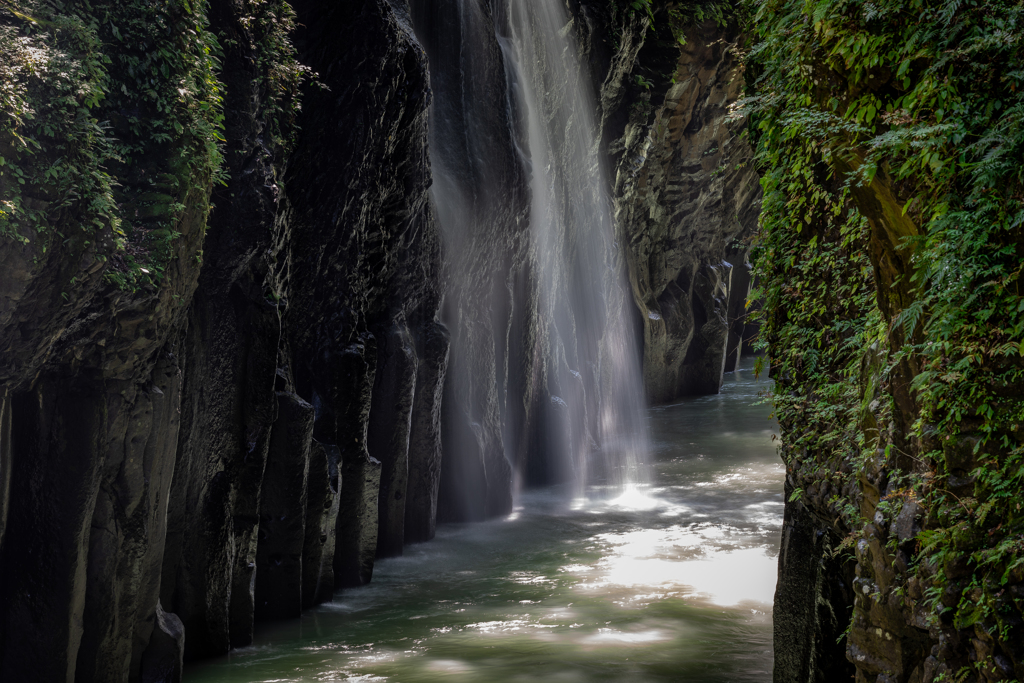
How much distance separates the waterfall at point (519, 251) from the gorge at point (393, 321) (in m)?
0.10

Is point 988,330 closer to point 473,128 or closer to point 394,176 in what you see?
point 394,176

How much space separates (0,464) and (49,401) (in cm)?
58

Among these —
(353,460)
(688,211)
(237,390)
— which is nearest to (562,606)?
(353,460)

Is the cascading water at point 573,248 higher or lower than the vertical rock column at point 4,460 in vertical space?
higher

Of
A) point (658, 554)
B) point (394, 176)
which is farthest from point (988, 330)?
point (658, 554)

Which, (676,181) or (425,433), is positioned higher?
(676,181)

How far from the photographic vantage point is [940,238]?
3.65 meters

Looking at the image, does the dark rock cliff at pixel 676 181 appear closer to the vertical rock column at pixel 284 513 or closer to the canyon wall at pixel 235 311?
the canyon wall at pixel 235 311

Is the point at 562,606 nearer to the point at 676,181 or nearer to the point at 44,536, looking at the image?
the point at 44,536

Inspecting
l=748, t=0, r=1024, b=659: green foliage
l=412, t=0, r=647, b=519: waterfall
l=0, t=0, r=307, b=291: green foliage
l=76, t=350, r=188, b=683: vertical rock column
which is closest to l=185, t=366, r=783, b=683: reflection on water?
l=76, t=350, r=188, b=683: vertical rock column

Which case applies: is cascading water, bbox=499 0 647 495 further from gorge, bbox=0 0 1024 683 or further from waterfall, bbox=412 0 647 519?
gorge, bbox=0 0 1024 683

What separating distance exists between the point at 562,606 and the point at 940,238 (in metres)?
7.67

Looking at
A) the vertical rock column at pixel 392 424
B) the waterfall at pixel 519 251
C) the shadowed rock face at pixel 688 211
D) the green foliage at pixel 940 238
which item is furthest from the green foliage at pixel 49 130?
the shadowed rock face at pixel 688 211

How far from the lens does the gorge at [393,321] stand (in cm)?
363
